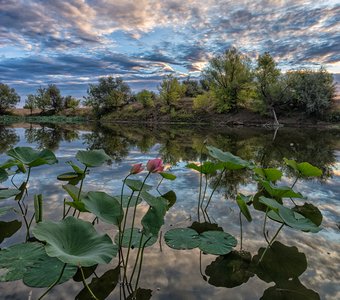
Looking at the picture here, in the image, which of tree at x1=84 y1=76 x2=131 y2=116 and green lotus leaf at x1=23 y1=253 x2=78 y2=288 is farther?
tree at x1=84 y1=76 x2=131 y2=116

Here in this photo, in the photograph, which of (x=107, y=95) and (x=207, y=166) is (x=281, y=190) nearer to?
(x=207, y=166)

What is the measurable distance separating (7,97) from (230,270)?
314ft

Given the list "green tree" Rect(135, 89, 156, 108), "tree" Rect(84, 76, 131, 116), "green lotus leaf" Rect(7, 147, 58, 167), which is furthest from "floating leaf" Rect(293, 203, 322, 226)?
"tree" Rect(84, 76, 131, 116)

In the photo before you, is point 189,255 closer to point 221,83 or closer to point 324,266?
point 324,266

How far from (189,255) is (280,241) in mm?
1322

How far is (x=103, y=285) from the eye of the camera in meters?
2.61

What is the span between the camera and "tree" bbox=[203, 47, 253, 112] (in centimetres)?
4538

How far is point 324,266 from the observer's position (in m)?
3.09

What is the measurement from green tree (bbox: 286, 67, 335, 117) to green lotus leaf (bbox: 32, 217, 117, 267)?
41.1m

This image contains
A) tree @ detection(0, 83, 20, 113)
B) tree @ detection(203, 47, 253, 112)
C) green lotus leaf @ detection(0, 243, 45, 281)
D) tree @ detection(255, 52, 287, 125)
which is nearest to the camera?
green lotus leaf @ detection(0, 243, 45, 281)

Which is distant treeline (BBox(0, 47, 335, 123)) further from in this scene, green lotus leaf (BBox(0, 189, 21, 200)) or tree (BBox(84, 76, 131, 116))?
green lotus leaf (BBox(0, 189, 21, 200))

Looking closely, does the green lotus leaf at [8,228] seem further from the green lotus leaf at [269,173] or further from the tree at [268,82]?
the tree at [268,82]

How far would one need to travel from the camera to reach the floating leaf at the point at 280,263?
284 cm

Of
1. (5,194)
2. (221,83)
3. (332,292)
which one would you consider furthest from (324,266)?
(221,83)
